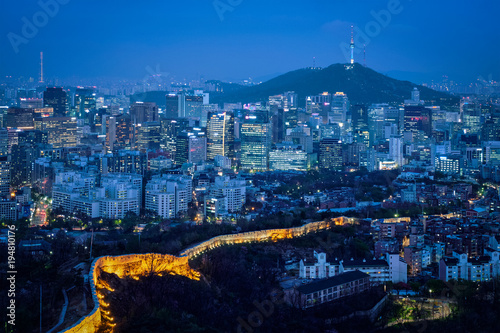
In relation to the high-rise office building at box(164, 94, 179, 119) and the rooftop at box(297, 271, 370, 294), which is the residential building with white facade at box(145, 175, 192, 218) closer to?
the rooftop at box(297, 271, 370, 294)

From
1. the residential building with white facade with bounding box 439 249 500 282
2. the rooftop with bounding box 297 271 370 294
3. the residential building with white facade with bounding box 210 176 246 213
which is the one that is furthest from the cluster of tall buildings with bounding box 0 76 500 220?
the residential building with white facade with bounding box 439 249 500 282

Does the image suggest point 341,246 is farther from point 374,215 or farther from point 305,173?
point 305,173

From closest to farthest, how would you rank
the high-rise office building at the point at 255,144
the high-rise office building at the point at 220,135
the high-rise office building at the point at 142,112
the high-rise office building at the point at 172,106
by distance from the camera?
the high-rise office building at the point at 255,144, the high-rise office building at the point at 220,135, the high-rise office building at the point at 142,112, the high-rise office building at the point at 172,106

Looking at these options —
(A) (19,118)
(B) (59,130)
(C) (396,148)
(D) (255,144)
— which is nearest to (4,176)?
(A) (19,118)

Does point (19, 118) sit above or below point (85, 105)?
below

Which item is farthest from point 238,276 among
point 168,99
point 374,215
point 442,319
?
point 168,99

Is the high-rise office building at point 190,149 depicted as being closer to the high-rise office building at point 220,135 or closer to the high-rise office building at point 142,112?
the high-rise office building at point 220,135

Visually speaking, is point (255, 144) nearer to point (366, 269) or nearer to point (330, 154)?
point (330, 154)

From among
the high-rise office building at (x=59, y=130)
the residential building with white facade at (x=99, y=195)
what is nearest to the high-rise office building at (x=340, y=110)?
the high-rise office building at (x=59, y=130)
